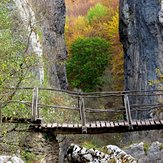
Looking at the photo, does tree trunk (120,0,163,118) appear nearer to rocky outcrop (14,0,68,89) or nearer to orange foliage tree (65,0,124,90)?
rocky outcrop (14,0,68,89)

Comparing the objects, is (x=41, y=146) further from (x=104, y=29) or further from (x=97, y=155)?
(x=104, y=29)

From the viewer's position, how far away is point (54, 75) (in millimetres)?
22750

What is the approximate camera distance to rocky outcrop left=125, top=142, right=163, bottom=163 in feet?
37.1

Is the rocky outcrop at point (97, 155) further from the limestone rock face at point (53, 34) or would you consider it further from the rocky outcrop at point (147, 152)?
the limestone rock face at point (53, 34)

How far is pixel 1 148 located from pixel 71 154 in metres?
2.30

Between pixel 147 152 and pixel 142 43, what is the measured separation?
12142 millimetres

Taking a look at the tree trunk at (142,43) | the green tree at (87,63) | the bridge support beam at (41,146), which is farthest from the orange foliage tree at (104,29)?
the bridge support beam at (41,146)

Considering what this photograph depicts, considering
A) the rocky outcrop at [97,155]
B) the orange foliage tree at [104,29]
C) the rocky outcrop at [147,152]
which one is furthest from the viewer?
the orange foliage tree at [104,29]

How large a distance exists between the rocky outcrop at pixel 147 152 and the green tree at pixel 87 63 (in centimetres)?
2050

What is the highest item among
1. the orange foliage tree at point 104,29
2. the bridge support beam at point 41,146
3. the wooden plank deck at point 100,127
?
the orange foliage tree at point 104,29

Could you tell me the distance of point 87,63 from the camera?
32969 mm

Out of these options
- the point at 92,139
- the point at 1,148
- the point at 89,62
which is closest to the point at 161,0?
the point at 92,139

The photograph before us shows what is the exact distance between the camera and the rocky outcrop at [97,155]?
979cm

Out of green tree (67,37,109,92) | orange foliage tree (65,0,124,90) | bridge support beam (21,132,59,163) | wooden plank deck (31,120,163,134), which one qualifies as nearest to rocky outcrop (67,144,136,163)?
wooden plank deck (31,120,163,134)
